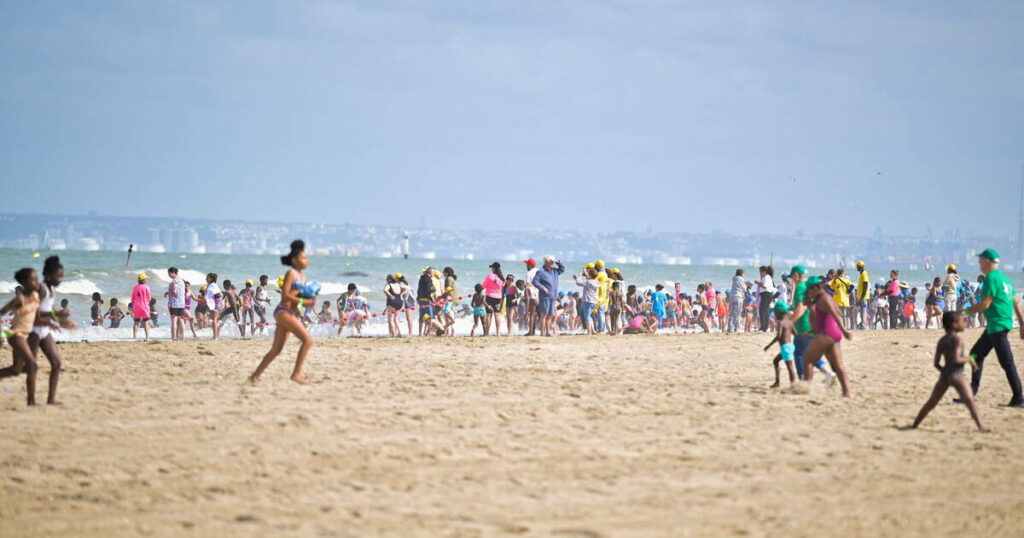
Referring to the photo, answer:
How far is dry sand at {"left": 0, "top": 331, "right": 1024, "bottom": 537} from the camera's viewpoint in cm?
623

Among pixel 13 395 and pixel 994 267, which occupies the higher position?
pixel 994 267

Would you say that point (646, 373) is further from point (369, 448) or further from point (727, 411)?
point (369, 448)

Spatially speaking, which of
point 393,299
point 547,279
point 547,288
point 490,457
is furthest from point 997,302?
point 393,299

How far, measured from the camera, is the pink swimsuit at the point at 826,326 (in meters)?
10.8

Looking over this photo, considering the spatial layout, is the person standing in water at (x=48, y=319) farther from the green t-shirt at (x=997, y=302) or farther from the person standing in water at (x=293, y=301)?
the green t-shirt at (x=997, y=302)

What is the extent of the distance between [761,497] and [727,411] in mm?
3455

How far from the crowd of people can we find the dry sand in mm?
533

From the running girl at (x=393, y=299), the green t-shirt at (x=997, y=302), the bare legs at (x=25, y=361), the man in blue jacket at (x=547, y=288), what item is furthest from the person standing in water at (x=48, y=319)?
the running girl at (x=393, y=299)

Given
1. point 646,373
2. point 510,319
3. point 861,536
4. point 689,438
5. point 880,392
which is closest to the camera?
point 861,536

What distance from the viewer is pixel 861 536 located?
6.03 metres

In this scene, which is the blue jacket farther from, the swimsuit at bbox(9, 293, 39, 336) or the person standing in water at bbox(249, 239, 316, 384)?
the swimsuit at bbox(9, 293, 39, 336)

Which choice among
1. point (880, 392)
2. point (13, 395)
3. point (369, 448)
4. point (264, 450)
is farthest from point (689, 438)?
point (13, 395)

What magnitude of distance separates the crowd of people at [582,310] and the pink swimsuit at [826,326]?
0.01 metres

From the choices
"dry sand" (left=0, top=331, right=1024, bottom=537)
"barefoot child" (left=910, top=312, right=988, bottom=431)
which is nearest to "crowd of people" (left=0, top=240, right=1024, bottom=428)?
"barefoot child" (left=910, top=312, right=988, bottom=431)
